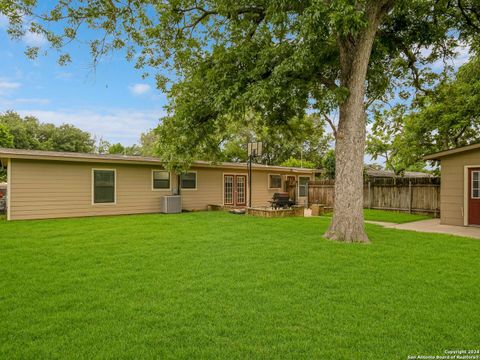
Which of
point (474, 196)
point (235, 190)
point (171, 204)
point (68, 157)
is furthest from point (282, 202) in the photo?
point (68, 157)

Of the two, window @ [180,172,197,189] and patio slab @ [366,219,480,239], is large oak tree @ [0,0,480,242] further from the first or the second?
window @ [180,172,197,189]

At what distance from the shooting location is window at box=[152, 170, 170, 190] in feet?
44.0

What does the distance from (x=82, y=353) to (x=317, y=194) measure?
624 inches

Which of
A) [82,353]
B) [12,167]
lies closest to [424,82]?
[82,353]

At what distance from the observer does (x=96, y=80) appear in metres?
8.69

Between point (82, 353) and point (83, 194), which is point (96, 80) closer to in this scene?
point (83, 194)

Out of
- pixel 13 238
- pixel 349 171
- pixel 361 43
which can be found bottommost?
pixel 13 238

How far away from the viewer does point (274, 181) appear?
1795 cm

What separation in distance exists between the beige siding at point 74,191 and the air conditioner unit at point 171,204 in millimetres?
282

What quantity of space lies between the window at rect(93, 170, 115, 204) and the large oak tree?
347 centimetres

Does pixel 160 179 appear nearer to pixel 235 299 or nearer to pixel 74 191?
pixel 74 191

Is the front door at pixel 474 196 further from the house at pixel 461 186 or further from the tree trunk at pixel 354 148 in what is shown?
the tree trunk at pixel 354 148

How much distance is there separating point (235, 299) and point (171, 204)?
33.4ft

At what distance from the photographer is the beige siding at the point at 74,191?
1035cm
